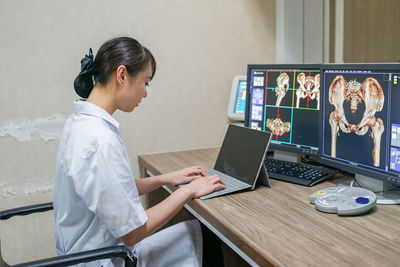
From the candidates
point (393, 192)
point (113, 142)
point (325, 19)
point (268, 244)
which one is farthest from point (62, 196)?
point (325, 19)

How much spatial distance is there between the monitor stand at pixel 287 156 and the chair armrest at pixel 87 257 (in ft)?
3.04

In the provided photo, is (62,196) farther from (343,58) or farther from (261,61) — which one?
(343,58)

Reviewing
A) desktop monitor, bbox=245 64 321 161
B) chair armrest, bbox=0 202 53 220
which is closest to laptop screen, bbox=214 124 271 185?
desktop monitor, bbox=245 64 321 161

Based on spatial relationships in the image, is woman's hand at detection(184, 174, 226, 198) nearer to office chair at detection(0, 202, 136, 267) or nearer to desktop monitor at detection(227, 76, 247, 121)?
office chair at detection(0, 202, 136, 267)

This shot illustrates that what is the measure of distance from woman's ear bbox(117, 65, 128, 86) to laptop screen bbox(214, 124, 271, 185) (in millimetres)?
573

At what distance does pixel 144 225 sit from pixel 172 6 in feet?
4.55

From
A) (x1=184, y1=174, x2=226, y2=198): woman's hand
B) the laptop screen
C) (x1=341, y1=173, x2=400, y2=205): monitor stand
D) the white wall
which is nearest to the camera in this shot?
(x1=341, y1=173, x2=400, y2=205): monitor stand

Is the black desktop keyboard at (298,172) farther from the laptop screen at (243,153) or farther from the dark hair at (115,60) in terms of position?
the dark hair at (115,60)

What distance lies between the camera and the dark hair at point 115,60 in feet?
4.19

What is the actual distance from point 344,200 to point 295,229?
0.74 ft

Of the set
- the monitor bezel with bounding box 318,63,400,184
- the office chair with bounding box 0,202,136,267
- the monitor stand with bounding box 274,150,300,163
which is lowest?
the office chair with bounding box 0,202,136,267

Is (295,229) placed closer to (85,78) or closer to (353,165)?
(353,165)

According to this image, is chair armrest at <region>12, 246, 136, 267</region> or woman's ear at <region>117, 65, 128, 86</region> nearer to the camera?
chair armrest at <region>12, 246, 136, 267</region>

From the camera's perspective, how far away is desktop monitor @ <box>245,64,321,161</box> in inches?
64.3
